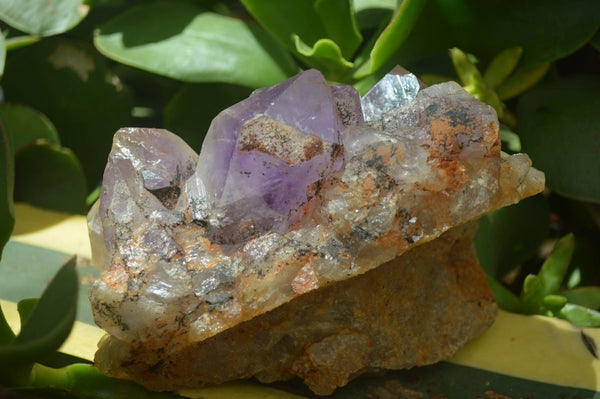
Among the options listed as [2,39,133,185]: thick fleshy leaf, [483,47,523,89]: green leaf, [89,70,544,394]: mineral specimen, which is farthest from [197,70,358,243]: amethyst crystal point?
[2,39,133,185]: thick fleshy leaf

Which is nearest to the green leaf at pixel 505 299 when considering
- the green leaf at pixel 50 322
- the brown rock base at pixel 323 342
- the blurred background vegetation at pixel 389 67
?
the blurred background vegetation at pixel 389 67

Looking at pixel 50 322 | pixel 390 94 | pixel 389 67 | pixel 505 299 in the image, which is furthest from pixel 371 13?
pixel 50 322

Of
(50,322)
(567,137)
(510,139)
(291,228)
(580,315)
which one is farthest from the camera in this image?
(510,139)

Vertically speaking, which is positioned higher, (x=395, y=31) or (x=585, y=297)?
(x=395, y=31)

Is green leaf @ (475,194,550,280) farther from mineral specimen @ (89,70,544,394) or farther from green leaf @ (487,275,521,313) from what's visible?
mineral specimen @ (89,70,544,394)

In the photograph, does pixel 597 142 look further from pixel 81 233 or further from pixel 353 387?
pixel 81 233

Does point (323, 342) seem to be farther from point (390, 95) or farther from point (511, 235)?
point (511, 235)

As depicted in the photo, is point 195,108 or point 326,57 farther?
point 195,108
